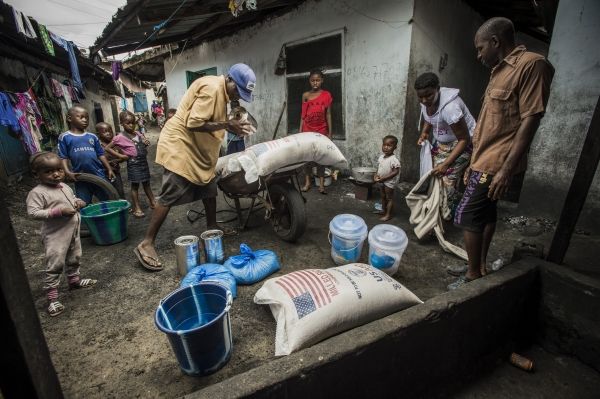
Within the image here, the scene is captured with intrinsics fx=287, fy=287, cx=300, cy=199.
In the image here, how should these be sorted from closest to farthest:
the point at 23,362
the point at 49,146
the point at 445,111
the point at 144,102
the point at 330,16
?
the point at 23,362 → the point at 445,111 → the point at 330,16 → the point at 49,146 → the point at 144,102

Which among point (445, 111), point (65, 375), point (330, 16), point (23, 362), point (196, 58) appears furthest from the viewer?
point (196, 58)

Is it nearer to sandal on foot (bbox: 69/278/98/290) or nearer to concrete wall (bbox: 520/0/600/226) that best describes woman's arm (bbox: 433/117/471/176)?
concrete wall (bbox: 520/0/600/226)

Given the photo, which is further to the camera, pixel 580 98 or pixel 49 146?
pixel 49 146

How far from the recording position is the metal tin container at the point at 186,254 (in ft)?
8.91

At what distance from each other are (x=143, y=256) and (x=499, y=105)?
11.2 feet

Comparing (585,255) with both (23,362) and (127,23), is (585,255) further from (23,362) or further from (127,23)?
(127,23)

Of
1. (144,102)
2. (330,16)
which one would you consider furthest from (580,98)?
(144,102)

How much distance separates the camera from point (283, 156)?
317 cm

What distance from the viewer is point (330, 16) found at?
18.3 feet

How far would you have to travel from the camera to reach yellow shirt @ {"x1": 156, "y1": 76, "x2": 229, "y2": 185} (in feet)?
9.28

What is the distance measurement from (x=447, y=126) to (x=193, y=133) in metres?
2.74

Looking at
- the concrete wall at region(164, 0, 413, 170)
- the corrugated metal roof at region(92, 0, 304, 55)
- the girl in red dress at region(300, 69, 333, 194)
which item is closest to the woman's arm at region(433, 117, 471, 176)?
the concrete wall at region(164, 0, 413, 170)

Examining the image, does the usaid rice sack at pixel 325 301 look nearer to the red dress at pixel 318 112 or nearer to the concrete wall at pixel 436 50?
the concrete wall at pixel 436 50

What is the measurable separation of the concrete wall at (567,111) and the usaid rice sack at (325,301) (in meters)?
3.24
